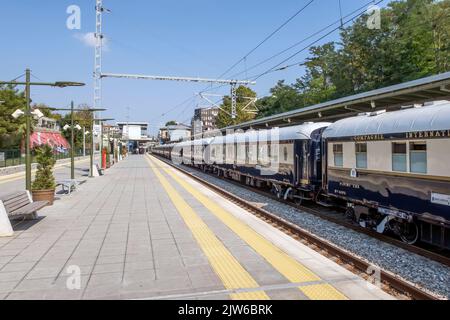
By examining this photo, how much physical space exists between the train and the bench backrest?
8529 mm

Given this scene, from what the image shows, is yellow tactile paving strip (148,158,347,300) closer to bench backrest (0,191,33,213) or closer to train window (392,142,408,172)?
train window (392,142,408,172)

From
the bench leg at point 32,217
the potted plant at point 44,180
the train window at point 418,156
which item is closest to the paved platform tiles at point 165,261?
the bench leg at point 32,217

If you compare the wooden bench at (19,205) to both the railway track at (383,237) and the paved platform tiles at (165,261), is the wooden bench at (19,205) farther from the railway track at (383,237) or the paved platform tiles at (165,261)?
the railway track at (383,237)

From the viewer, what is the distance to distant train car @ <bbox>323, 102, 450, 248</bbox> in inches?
293

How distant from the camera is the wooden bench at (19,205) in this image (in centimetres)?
878

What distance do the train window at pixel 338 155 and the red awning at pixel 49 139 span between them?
146 feet

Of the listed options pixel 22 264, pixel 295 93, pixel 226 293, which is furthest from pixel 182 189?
pixel 295 93

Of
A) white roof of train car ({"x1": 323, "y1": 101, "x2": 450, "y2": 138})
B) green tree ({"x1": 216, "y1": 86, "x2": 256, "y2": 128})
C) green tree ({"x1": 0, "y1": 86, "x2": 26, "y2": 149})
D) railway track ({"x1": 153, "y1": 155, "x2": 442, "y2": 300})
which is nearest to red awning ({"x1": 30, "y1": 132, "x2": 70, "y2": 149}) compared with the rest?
green tree ({"x1": 0, "y1": 86, "x2": 26, "y2": 149})

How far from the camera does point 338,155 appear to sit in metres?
11.4

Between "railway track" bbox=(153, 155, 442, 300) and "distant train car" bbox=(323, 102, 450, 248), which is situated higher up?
"distant train car" bbox=(323, 102, 450, 248)

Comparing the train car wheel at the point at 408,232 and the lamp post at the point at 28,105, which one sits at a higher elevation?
the lamp post at the point at 28,105

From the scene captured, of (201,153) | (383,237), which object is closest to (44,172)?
(383,237)

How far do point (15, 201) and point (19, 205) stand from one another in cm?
15

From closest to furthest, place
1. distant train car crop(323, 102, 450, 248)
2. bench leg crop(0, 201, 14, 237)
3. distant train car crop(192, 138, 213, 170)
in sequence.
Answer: distant train car crop(323, 102, 450, 248) < bench leg crop(0, 201, 14, 237) < distant train car crop(192, 138, 213, 170)
